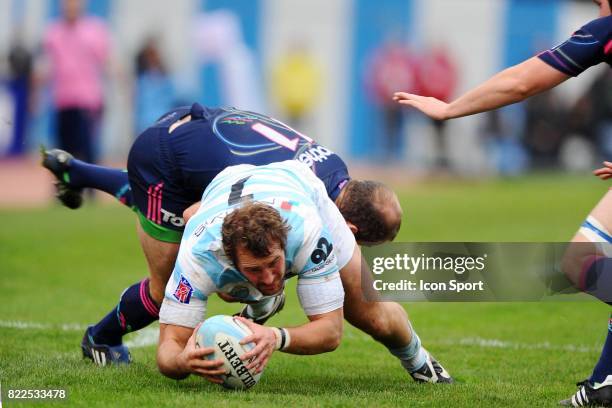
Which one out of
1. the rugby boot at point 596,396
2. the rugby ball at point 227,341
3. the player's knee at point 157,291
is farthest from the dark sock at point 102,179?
the rugby boot at point 596,396

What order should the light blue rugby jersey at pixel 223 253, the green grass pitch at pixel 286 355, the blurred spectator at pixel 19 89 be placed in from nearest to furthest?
the light blue rugby jersey at pixel 223 253 → the green grass pitch at pixel 286 355 → the blurred spectator at pixel 19 89

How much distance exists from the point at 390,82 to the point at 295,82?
2378 mm

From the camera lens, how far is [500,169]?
27125 millimetres

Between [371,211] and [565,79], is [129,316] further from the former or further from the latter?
[565,79]

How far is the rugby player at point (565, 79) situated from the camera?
5.60 metres

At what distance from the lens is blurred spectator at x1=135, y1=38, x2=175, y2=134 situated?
1959 cm

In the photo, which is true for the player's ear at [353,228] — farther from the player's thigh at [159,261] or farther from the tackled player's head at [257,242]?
the player's thigh at [159,261]

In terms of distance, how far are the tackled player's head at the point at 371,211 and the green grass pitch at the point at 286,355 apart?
2.66 ft

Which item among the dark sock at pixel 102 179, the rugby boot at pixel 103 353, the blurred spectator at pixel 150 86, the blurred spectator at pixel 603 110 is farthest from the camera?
the blurred spectator at pixel 603 110

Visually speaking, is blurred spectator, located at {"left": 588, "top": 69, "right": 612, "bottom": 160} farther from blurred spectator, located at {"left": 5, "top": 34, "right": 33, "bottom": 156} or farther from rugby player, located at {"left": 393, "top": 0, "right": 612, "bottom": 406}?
rugby player, located at {"left": 393, "top": 0, "right": 612, "bottom": 406}

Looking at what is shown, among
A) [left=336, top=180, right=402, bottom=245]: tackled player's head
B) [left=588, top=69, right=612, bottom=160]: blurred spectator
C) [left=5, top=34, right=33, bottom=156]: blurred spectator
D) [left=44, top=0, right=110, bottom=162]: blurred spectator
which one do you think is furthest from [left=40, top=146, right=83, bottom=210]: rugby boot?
[left=588, top=69, right=612, bottom=160]: blurred spectator

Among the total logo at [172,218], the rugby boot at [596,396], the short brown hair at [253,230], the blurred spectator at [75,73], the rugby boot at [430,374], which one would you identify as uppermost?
the short brown hair at [253,230]

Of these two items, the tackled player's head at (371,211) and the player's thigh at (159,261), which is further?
the player's thigh at (159,261)

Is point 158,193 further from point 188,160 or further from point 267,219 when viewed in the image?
point 267,219
